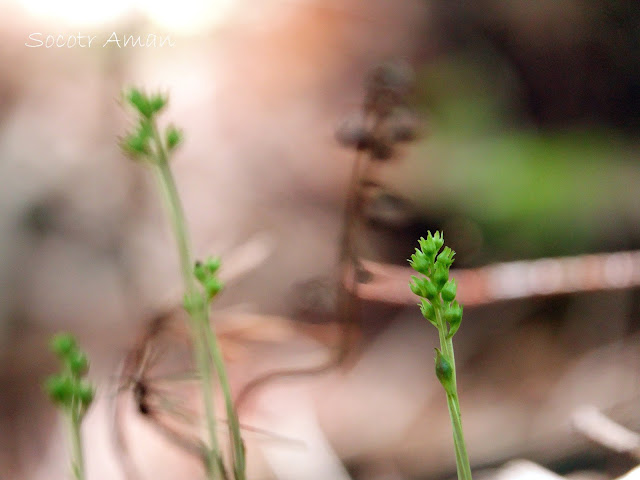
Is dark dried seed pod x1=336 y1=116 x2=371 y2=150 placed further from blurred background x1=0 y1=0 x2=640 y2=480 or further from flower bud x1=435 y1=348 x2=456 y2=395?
flower bud x1=435 y1=348 x2=456 y2=395

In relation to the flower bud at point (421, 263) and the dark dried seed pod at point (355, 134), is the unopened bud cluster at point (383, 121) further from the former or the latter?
the flower bud at point (421, 263)

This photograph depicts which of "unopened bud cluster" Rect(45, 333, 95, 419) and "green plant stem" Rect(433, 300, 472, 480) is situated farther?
"unopened bud cluster" Rect(45, 333, 95, 419)

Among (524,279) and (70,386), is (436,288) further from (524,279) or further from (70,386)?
(524,279)

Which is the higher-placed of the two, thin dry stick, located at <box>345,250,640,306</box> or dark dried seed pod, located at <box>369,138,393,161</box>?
dark dried seed pod, located at <box>369,138,393,161</box>

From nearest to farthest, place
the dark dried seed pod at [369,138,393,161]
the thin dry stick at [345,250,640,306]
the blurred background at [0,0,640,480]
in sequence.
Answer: the dark dried seed pod at [369,138,393,161] < the blurred background at [0,0,640,480] < the thin dry stick at [345,250,640,306]

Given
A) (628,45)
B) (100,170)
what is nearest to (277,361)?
(100,170)

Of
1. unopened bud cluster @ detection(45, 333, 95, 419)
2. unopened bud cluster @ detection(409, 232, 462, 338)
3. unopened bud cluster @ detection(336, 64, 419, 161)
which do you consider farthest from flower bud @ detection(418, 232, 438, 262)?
unopened bud cluster @ detection(336, 64, 419, 161)

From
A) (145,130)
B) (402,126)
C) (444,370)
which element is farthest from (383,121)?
(444,370)
